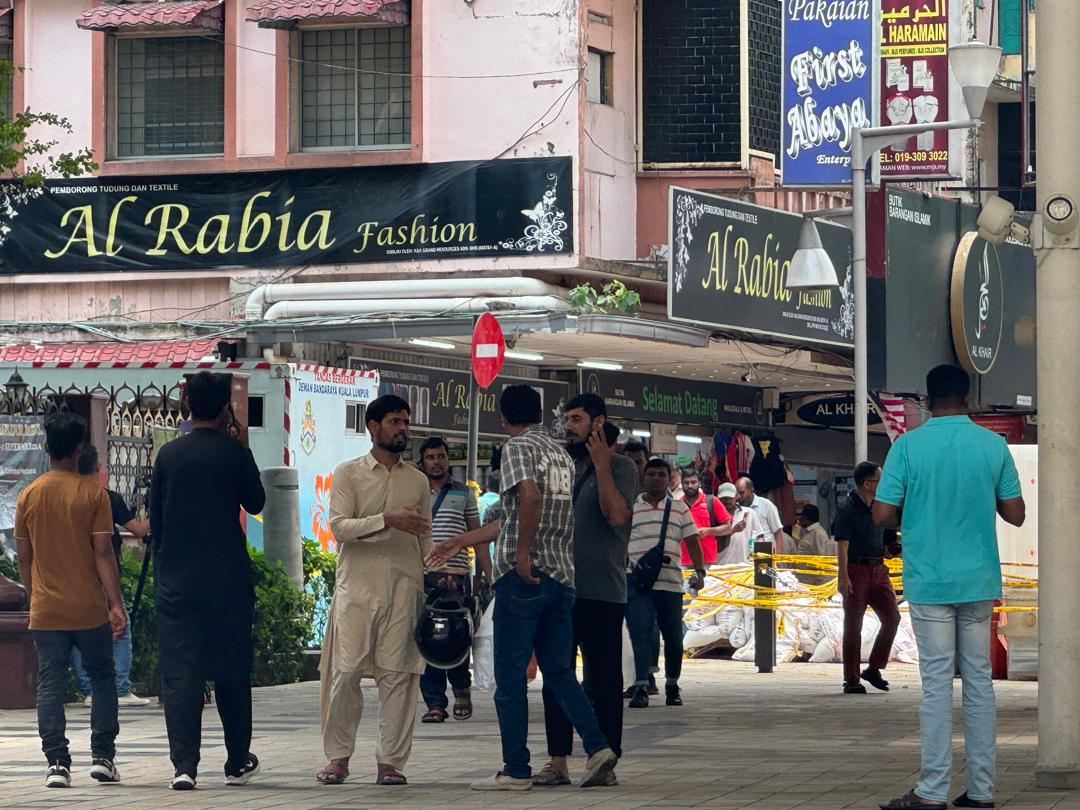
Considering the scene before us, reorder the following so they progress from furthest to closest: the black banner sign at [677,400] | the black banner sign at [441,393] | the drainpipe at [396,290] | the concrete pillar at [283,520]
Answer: the black banner sign at [677,400]
the black banner sign at [441,393]
the drainpipe at [396,290]
the concrete pillar at [283,520]

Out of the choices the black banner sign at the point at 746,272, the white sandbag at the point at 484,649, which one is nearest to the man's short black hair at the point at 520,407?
the white sandbag at the point at 484,649

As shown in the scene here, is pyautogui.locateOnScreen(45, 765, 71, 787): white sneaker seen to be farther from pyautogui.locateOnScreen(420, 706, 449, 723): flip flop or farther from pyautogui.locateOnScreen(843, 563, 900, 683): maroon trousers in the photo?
pyautogui.locateOnScreen(843, 563, 900, 683): maroon trousers

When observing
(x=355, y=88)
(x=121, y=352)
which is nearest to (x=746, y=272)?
(x=355, y=88)

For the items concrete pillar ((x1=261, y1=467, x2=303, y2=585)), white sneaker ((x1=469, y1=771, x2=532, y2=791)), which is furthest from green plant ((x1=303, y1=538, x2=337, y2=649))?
white sneaker ((x1=469, y1=771, x2=532, y2=791))

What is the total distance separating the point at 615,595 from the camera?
1114cm

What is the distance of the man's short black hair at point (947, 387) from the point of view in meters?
9.77

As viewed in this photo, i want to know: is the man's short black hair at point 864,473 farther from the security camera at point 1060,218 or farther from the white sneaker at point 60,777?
the white sneaker at point 60,777

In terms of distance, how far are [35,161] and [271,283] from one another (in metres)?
3.25

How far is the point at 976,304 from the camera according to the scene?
A: 3067 cm

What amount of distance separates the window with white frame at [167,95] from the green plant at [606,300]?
494 centimetres

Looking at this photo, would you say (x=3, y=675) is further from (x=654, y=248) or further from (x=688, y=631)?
(x=654, y=248)

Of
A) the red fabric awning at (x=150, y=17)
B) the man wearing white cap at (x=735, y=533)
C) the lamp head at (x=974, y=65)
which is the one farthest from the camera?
the man wearing white cap at (x=735, y=533)

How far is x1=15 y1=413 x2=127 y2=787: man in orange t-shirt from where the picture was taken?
11.1 m

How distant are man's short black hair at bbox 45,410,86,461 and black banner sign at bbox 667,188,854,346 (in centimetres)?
1199
